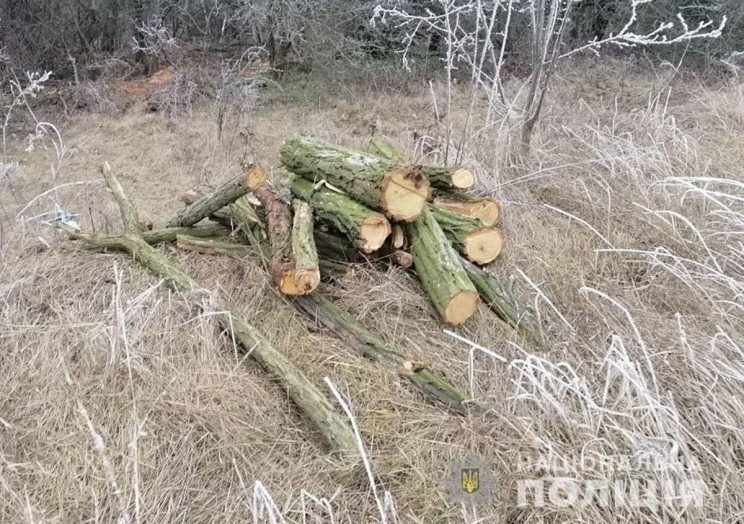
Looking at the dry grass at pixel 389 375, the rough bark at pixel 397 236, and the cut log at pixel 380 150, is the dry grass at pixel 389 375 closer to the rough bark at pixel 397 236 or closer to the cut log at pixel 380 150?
the rough bark at pixel 397 236

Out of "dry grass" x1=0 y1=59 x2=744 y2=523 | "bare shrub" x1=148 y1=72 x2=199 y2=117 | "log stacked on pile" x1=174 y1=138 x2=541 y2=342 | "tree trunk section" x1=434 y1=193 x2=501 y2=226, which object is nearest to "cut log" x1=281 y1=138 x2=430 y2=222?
"log stacked on pile" x1=174 y1=138 x2=541 y2=342

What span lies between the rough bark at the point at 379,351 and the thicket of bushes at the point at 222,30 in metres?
4.98

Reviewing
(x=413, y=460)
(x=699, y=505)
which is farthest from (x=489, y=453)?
(x=699, y=505)

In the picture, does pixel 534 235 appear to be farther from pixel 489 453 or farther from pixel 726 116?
pixel 726 116

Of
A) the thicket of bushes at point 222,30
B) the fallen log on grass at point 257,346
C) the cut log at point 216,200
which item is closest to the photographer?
the fallen log on grass at point 257,346

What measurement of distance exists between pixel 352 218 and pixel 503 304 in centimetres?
82

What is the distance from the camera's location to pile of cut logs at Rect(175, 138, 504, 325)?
246 cm

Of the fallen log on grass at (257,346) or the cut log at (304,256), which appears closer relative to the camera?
the fallen log on grass at (257,346)

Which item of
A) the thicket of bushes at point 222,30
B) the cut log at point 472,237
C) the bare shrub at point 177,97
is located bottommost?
the bare shrub at point 177,97

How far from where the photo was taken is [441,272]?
8.18 feet

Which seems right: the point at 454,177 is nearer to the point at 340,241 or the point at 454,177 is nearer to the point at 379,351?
the point at 340,241

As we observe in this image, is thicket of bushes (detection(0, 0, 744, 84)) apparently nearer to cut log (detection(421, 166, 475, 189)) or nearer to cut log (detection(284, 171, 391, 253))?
cut log (detection(421, 166, 475, 189))

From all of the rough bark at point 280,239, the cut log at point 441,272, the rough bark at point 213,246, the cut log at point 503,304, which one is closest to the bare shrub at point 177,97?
the rough bark at point 213,246

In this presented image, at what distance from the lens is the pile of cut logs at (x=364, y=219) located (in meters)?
2.46
